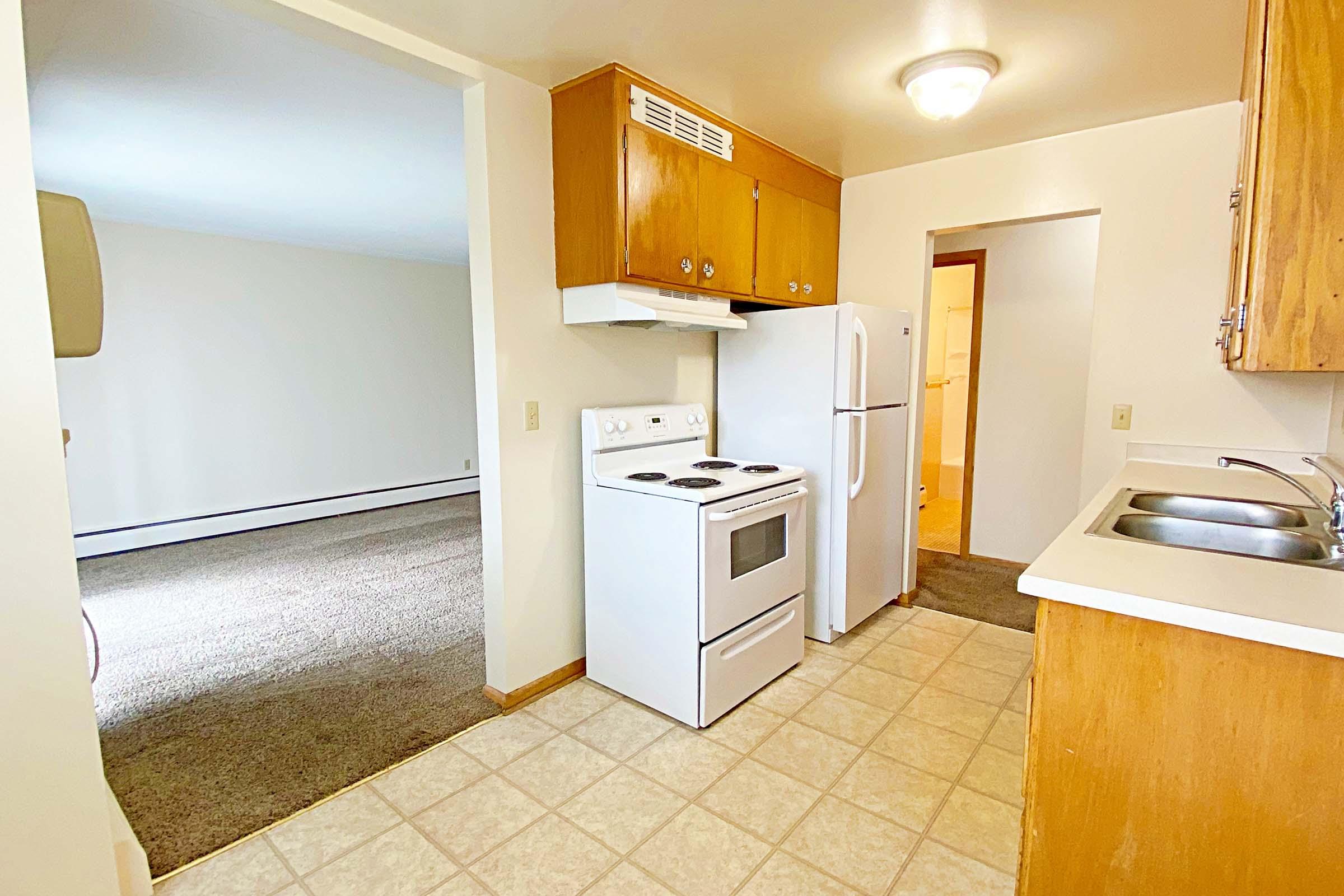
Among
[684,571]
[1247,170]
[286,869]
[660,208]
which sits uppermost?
[660,208]

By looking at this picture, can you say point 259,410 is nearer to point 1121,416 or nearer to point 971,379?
point 971,379

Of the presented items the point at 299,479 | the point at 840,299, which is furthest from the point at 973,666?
the point at 299,479

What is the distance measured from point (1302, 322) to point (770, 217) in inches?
84.5

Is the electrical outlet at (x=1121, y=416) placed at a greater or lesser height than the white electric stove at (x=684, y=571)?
greater

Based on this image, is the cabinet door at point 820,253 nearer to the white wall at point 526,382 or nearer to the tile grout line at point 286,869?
the white wall at point 526,382

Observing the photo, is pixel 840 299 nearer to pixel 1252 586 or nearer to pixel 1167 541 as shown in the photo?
pixel 1167 541

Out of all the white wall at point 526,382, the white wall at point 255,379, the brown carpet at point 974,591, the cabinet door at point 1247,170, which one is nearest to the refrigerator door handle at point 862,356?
the white wall at point 526,382

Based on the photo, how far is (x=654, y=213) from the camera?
2344 millimetres

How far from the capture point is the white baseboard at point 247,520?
4434mm

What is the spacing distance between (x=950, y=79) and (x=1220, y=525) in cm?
161

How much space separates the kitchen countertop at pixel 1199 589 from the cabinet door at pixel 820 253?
83.6 inches

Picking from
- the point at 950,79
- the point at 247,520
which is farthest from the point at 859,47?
the point at 247,520

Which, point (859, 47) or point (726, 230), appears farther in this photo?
point (726, 230)

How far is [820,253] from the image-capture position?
3.33 metres
